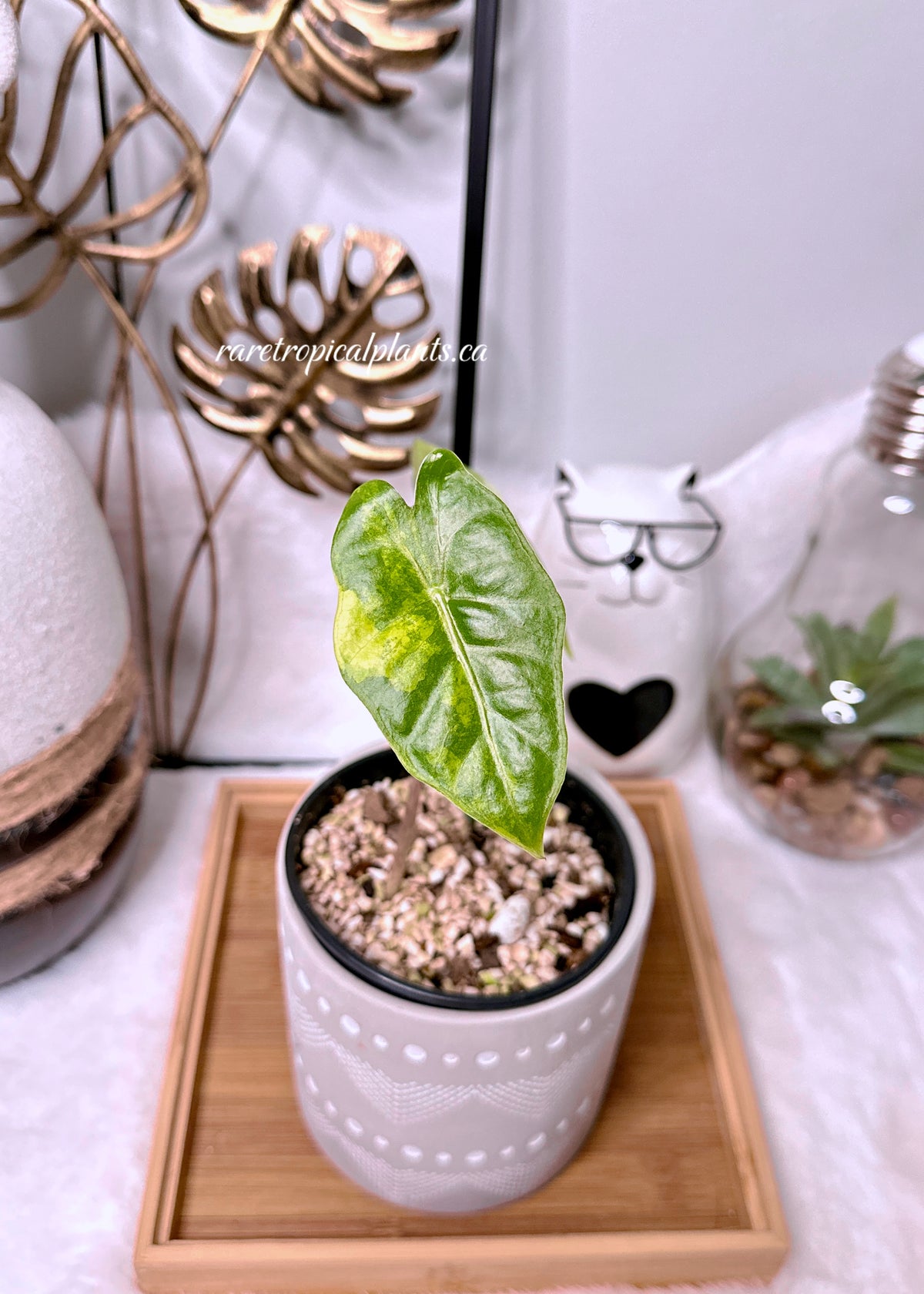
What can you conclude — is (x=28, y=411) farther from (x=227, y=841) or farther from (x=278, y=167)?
(x=227, y=841)

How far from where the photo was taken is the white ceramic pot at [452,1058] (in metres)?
0.42

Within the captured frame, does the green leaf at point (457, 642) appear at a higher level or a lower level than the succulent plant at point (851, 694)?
higher

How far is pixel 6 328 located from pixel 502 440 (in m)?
0.33

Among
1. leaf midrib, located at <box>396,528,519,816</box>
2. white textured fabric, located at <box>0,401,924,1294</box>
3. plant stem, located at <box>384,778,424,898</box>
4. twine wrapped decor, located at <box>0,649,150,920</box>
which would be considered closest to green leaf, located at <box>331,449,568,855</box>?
leaf midrib, located at <box>396,528,519,816</box>

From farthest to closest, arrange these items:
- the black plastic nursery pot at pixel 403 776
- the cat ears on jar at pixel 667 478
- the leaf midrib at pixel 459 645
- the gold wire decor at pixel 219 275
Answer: the cat ears on jar at pixel 667 478
the gold wire decor at pixel 219 275
the black plastic nursery pot at pixel 403 776
the leaf midrib at pixel 459 645

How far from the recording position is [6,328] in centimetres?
60

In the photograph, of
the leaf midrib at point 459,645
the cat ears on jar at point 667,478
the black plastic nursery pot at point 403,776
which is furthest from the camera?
the cat ears on jar at point 667,478

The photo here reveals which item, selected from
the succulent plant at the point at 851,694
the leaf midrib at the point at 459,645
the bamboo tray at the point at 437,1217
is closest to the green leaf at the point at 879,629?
the succulent plant at the point at 851,694

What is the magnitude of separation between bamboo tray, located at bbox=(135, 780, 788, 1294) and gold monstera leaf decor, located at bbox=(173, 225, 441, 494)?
1.05ft

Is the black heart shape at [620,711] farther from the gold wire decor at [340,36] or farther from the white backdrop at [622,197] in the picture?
the gold wire decor at [340,36]

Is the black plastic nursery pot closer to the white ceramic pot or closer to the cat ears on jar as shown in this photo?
the white ceramic pot

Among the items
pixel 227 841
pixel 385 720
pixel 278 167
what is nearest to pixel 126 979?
pixel 227 841

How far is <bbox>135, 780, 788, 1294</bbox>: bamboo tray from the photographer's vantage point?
1.57ft

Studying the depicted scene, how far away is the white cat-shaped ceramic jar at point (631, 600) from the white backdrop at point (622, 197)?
0.23 feet
